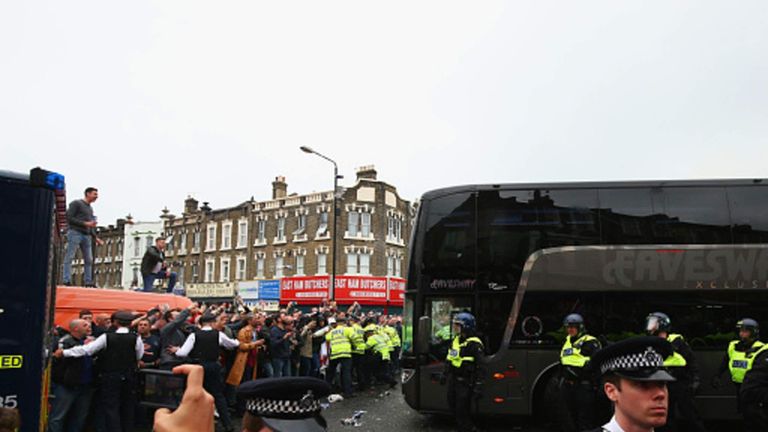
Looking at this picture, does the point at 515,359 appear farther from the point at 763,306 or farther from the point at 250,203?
the point at 250,203

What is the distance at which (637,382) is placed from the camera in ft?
8.92

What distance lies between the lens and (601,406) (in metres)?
9.12

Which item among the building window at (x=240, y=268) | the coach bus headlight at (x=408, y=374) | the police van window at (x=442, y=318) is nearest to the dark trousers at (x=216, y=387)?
the coach bus headlight at (x=408, y=374)

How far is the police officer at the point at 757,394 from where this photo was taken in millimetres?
6898

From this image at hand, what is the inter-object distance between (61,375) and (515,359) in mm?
6862

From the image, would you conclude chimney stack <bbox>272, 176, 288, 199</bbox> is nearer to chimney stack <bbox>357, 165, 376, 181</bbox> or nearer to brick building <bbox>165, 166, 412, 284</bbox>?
brick building <bbox>165, 166, 412, 284</bbox>

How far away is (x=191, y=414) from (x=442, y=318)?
8939 millimetres

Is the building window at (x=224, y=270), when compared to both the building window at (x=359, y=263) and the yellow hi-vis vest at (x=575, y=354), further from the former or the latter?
the yellow hi-vis vest at (x=575, y=354)

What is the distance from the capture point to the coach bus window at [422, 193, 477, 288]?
10.5 metres

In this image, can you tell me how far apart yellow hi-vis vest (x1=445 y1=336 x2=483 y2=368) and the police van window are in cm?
77

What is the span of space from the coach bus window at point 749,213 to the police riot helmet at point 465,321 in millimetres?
4684

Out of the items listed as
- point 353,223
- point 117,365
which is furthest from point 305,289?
point 117,365

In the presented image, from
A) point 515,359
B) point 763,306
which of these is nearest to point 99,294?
point 515,359

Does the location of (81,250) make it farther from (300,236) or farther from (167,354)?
(300,236)
